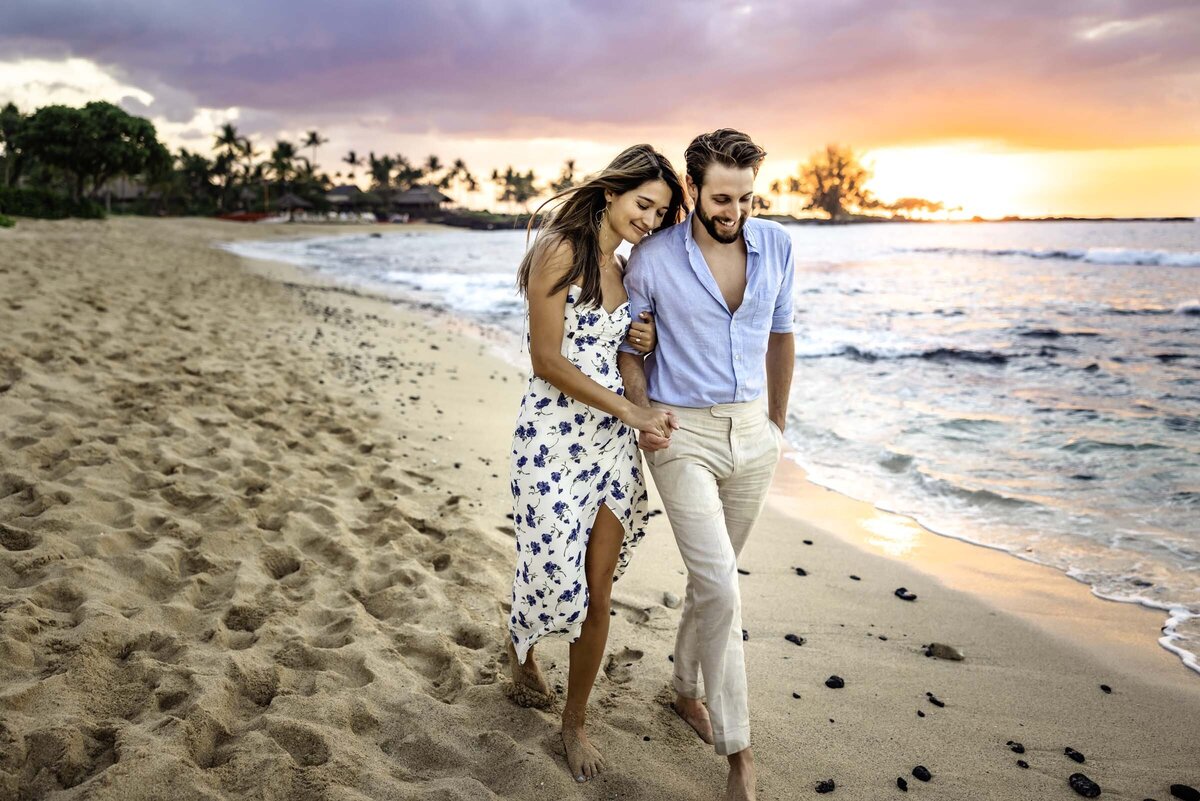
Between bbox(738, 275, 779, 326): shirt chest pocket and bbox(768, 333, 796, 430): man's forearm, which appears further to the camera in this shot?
bbox(768, 333, 796, 430): man's forearm

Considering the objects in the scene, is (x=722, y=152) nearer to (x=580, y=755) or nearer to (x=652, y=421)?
(x=652, y=421)

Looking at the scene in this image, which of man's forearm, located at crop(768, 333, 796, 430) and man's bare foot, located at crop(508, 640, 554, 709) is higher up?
Answer: man's forearm, located at crop(768, 333, 796, 430)

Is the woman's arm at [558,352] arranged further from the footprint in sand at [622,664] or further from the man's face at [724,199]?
the footprint in sand at [622,664]

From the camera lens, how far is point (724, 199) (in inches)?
113

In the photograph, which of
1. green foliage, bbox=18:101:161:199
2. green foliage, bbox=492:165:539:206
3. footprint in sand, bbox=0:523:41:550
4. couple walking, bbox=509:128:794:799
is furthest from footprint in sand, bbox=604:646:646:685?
green foliage, bbox=492:165:539:206

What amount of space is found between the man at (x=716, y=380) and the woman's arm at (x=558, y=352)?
0.30ft

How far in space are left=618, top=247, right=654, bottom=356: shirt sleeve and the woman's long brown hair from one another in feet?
0.60

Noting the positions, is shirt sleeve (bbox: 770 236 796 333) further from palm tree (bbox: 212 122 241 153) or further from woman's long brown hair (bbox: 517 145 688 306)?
palm tree (bbox: 212 122 241 153)

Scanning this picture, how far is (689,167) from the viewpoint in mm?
2928

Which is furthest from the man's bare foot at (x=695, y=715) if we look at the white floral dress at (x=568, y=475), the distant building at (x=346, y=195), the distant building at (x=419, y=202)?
the distant building at (x=419, y=202)

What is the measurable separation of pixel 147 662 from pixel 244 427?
331 cm

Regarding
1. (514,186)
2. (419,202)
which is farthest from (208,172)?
(514,186)

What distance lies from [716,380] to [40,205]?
40.6 metres

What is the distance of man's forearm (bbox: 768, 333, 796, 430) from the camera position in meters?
3.33
